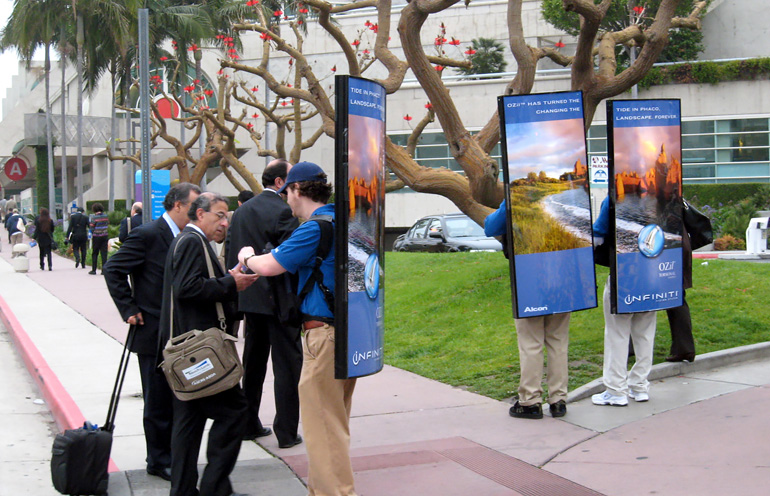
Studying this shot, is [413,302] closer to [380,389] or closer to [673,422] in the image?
[380,389]

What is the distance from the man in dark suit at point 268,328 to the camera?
5984 millimetres

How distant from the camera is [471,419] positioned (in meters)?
6.68

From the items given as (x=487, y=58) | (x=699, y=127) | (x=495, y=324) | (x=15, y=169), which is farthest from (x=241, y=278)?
(x=487, y=58)

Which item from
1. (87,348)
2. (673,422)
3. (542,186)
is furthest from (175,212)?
(87,348)

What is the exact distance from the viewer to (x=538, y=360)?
6.54 meters

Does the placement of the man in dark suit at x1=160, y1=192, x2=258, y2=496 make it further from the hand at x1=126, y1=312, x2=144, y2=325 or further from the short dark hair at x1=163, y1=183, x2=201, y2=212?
the short dark hair at x1=163, y1=183, x2=201, y2=212

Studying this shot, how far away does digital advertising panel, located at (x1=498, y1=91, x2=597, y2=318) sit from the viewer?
6.46 meters

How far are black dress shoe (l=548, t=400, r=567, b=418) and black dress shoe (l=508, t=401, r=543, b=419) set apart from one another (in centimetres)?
10

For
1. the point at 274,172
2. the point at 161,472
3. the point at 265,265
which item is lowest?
the point at 161,472

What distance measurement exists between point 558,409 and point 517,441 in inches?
28.6

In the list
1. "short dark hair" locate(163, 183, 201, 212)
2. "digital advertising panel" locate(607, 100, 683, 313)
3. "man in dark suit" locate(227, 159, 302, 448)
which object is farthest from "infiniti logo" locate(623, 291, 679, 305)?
"short dark hair" locate(163, 183, 201, 212)

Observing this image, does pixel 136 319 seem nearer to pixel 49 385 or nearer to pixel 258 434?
pixel 258 434

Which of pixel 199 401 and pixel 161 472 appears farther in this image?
pixel 161 472

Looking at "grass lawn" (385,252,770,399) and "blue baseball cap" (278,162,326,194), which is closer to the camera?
"blue baseball cap" (278,162,326,194)
